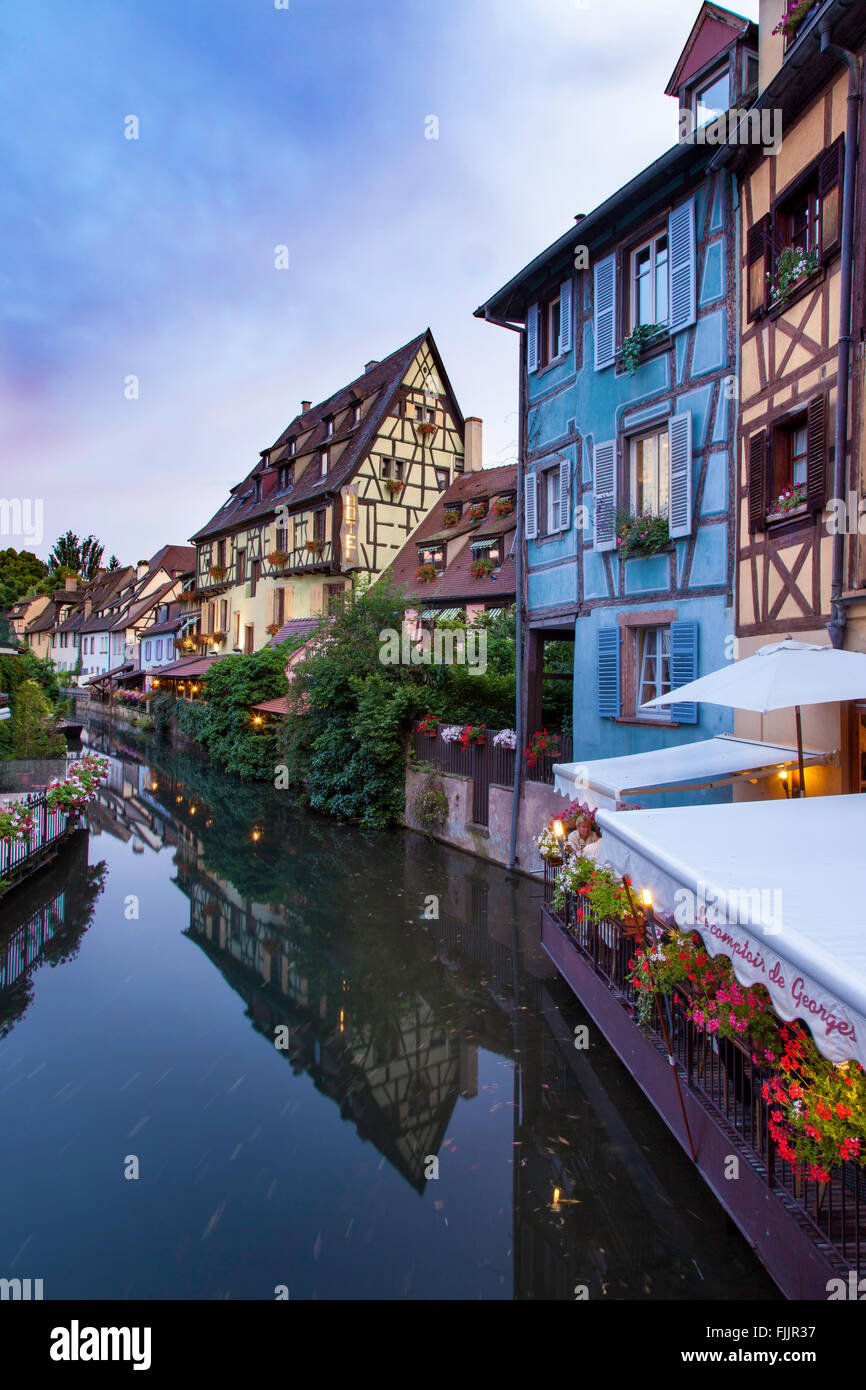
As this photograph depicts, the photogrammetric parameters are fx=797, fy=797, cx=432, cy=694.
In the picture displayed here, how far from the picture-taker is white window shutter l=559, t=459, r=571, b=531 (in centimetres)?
1216

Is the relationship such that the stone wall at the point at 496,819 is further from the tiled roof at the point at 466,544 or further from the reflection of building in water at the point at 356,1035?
the tiled roof at the point at 466,544

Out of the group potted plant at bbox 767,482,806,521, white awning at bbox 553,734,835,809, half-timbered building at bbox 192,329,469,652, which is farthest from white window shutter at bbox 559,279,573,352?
half-timbered building at bbox 192,329,469,652

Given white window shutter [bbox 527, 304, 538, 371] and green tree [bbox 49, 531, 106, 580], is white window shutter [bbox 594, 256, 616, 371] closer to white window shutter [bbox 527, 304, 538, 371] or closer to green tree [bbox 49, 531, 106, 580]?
white window shutter [bbox 527, 304, 538, 371]

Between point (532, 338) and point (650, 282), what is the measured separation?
290 centimetres

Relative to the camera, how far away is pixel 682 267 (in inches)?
391

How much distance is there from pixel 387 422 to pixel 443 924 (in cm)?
2121

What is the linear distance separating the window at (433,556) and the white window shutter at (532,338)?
30.8 feet

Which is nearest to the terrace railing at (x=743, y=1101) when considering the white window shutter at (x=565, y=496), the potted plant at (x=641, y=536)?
the potted plant at (x=641, y=536)

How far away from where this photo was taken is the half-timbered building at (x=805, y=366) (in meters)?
6.96

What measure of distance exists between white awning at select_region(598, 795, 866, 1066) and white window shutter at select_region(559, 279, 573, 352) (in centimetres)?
926

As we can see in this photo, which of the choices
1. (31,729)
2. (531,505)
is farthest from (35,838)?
(31,729)

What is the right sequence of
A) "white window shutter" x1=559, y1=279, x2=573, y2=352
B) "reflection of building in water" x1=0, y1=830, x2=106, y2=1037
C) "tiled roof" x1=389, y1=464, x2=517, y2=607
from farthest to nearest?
"tiled roof" x1=389, y1=464, x2=517, y2=607 < "white window shutter" x1=559, y1=279, x2=573, y2=352 < "reflection of building in water" x1=0, y1=830, x2=106, y2=1037

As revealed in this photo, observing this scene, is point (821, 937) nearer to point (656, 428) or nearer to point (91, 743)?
point (656, 428)

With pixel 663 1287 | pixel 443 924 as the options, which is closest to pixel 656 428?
pixel 443 924
